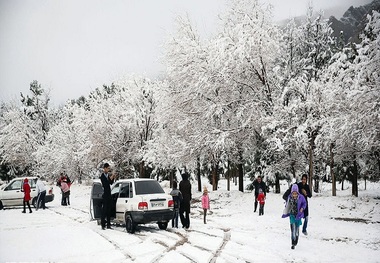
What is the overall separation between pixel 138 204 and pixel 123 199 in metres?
1.04

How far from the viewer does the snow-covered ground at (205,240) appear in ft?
27.2

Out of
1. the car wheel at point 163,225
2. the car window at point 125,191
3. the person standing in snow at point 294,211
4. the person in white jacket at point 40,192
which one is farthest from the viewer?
the person in white jacket at point 40,192

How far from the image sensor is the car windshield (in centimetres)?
1198

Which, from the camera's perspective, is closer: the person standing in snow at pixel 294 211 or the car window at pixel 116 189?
the person standing in snow at pixel 294 211

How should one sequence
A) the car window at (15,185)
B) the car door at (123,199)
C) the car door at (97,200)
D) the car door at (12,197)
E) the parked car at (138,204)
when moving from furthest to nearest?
the car window at (15,185)
the car door at (12,197)
the car door at (97,200)
the car door at (123,199)
the parked car at (138,204)

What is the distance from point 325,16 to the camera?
78.2ft

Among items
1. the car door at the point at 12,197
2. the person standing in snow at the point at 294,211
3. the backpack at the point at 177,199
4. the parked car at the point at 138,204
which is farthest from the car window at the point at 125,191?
the car door at the point at 12,197

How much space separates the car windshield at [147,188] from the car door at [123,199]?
283 mm

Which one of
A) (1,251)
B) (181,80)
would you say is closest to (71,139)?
(181,80)

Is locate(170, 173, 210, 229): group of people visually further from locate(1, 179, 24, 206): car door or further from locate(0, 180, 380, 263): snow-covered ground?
locate(1, 179, 24, 206): car door

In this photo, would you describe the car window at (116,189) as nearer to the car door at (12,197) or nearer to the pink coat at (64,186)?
the car door at (12,197)

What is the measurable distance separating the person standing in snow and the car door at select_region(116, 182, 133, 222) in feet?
17.6

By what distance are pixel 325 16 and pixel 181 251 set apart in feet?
69.6

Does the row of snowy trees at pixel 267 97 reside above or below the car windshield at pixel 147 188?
above
